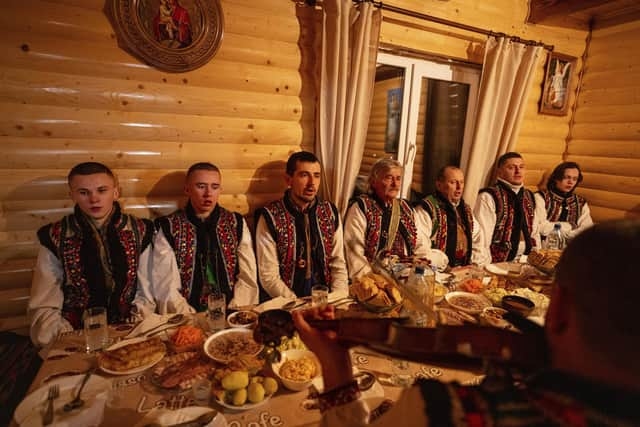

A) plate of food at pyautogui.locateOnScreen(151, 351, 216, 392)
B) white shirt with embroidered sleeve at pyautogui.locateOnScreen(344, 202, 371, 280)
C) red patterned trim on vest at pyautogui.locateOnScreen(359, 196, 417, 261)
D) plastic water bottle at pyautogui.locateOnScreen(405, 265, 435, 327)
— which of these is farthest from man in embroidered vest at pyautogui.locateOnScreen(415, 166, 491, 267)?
plate of food at pyautogui.locateOnScreen(151, 351, 216, 392)

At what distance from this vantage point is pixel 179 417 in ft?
3.35

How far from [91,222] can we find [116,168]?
0.66 m

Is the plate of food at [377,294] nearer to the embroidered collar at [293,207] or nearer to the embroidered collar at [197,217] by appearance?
the embroidered collar at [293,207]

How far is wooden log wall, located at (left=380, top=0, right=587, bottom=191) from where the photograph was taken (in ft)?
11.2

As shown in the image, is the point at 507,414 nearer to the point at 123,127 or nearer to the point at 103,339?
the point at 103,339

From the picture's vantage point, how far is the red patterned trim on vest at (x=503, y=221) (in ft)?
12.3

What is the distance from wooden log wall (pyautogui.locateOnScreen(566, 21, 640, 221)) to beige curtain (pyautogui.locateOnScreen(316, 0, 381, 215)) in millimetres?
3639

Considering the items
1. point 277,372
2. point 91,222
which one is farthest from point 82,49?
point 277,372

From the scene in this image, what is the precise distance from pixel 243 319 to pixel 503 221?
3.29m

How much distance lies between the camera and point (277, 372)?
1.23 m

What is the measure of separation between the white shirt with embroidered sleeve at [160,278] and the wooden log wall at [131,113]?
1.76 feet

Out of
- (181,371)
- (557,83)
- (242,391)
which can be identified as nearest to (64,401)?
(181,371)

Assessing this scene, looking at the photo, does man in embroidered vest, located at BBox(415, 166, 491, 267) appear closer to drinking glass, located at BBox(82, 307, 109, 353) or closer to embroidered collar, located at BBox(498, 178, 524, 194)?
embroidered collar, located at BBox(498, 178, 524, 194)

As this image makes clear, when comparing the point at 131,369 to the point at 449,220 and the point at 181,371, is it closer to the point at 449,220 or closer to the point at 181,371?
the point at 181,371
